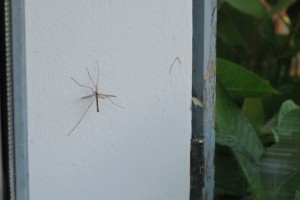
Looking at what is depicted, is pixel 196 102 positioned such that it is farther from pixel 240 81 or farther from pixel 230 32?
pixel 230 32

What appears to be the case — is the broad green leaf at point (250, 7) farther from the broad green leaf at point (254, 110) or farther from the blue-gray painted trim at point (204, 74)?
the blue-gray painted trim at point (204, 74)

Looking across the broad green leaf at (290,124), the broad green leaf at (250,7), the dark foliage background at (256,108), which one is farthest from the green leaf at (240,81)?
the broad green leaf at (250,7)

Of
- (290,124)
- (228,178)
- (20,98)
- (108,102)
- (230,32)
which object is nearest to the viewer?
(20,98)

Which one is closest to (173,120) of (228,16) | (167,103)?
(167,103)

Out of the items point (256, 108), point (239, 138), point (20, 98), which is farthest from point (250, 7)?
point (20, 98)

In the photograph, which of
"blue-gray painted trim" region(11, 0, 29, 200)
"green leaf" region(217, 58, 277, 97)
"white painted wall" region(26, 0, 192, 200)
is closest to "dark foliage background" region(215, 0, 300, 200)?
"green leaf" region(217, 58, 277, 97)

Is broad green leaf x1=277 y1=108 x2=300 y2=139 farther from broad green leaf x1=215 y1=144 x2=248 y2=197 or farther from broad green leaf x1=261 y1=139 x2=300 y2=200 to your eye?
broad green leaf x1=215 y1=144 x2=248 y2=197
